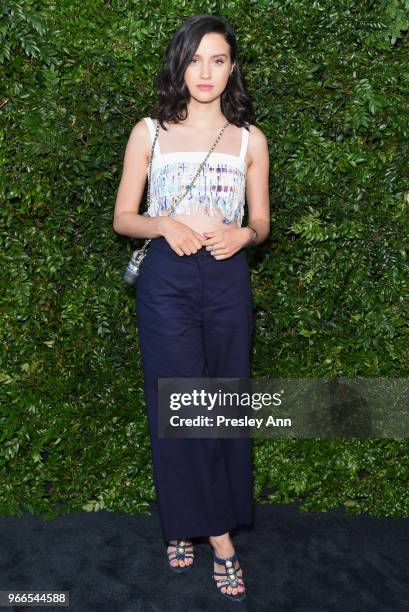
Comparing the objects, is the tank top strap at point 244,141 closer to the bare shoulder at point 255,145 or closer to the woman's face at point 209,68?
the bare shoulder at point 255,145

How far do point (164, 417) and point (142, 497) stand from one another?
3.36 feet

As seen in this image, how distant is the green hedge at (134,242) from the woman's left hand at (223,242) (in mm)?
843

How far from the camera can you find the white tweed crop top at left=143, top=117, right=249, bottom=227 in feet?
10.7

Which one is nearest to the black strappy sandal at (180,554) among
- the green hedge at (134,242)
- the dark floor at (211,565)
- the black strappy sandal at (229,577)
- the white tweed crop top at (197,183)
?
the dark floor at (211,565)

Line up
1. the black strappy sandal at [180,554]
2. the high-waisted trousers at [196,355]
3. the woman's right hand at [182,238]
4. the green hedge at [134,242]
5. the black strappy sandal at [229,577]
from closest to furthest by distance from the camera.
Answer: the woman's right hand at [182,238] < the high-waisted trousers at [196,355] < the black strappy sandal at [229,577] < the black strappy sandal at [180,554] < the green hedge at [134,242]

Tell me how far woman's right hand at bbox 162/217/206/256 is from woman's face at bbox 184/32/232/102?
1.73 feet

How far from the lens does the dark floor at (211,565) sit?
346 centimetres

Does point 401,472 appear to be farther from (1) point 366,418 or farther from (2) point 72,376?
(2) point 72,376

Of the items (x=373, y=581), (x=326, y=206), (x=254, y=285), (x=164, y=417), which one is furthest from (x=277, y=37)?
(x=373, y=581)

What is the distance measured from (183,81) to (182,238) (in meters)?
0.64

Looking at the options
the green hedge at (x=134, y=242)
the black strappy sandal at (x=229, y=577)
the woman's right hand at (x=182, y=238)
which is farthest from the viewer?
the green hedge at (x=134, y=242)

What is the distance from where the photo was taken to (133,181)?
11.0 ft

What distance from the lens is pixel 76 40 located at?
377cm

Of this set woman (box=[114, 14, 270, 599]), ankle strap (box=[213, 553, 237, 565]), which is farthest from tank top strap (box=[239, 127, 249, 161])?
ankle strap (box=[213, 553, 237, 565])
